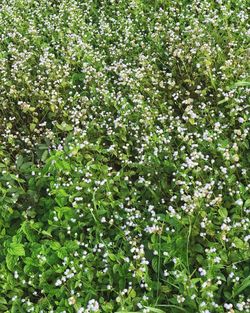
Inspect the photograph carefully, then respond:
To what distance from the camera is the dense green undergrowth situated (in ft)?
12.4

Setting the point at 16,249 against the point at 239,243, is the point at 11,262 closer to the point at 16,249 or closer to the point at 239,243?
the point at 16,249

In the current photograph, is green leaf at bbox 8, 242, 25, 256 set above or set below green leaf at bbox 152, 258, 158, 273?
below

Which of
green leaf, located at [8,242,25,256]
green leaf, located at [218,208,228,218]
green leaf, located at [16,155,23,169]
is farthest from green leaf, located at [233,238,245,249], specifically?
green leaf, located at [16,155,23,169]

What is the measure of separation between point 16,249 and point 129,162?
1.31 meters

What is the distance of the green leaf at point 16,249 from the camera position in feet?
13.2

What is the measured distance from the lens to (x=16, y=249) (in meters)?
4.07

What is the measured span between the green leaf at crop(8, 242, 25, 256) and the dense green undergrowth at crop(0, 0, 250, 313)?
0.01 m

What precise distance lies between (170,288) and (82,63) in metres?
3.38

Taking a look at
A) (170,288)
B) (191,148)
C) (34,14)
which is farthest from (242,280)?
(34,14)

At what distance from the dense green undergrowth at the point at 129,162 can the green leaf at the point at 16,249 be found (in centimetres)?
1

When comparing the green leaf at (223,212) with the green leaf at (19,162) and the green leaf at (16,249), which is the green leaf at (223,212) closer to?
the green leaf at (16,249)

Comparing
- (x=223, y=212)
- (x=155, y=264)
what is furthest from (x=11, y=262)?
(x=223, y=212)

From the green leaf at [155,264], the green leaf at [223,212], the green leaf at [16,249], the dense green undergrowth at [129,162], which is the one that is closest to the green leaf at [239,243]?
the dense green undergrowth at [129,162]

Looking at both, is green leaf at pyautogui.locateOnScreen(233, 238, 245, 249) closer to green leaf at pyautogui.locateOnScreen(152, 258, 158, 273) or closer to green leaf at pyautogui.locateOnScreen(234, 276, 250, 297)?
green leaf at pyautogui.locateOnScreen(234, 276, 250, 297)
